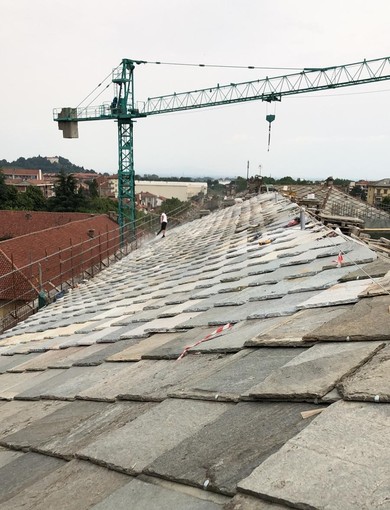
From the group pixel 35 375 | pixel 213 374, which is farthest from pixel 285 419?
pixel 35 375

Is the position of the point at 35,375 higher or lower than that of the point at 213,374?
lower

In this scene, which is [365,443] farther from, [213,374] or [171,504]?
[213,374]

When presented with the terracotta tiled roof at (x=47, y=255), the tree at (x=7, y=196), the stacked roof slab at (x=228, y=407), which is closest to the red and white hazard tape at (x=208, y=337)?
the stacked roof slab at (x=228, y=407)

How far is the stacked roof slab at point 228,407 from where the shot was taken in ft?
4.90

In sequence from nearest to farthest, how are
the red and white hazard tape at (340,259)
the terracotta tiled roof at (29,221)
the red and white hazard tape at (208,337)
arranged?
1. the red and white hazard tape at (208,337)
2. the red and white hazard tape at (340,259)
3. the terracotta tiled roof at (29,221)

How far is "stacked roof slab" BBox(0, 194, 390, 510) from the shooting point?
1493mm

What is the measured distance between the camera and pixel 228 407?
6.91 ft

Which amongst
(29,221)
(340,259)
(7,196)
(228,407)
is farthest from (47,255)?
(7,196)

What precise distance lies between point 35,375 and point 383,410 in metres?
3.66

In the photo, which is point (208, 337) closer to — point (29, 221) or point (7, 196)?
point (29, 221)

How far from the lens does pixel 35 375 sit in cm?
448

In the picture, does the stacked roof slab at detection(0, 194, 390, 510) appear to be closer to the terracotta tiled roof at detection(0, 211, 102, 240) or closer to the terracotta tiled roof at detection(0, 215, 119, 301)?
the terracotta tiled roof at detection(0, 215, 119, 301)

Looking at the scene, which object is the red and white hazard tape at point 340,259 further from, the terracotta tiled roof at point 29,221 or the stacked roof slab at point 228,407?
the terracotta tiled roof at point 29,221

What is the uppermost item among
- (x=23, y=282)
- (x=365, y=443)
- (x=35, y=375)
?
(x=365, y=443)
